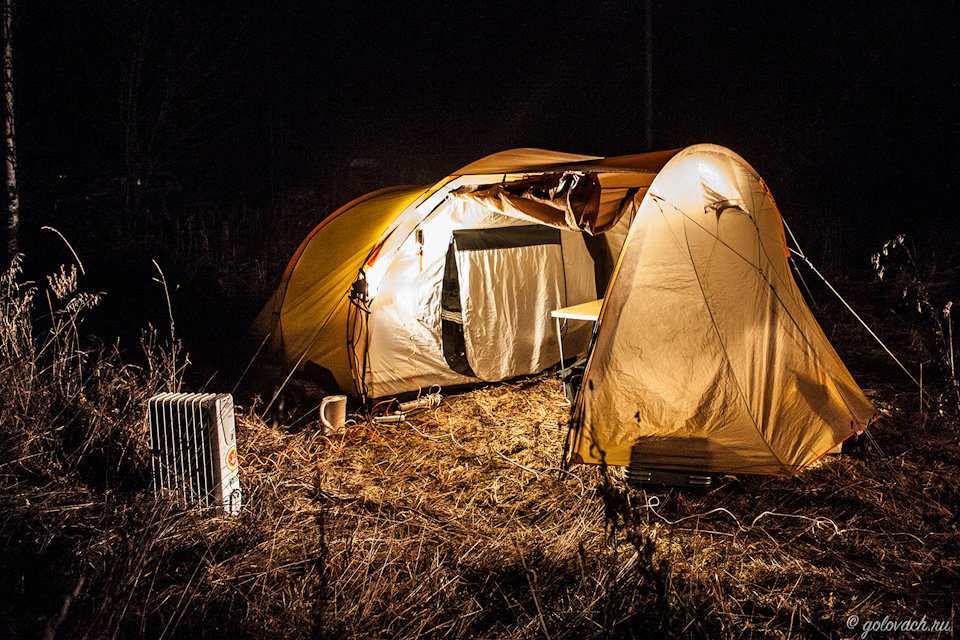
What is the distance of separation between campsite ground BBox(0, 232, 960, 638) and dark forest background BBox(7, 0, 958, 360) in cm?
397

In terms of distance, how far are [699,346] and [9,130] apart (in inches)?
233

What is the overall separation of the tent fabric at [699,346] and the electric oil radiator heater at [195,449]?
5.97 ft

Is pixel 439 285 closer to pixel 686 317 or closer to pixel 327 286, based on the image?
pixel 327 286

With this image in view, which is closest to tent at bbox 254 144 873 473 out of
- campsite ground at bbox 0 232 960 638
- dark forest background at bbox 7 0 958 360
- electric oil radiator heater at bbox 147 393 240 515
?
campsite ground at bbox 0 232 960 638

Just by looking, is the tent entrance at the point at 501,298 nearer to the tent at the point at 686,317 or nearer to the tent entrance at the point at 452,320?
the tent entrance at the point at 452,320

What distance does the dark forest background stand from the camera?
9078 mm

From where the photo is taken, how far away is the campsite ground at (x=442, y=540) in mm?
2295

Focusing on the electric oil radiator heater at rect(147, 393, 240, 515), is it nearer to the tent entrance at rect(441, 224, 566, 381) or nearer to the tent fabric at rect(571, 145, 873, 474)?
the tent fabric at rect(571, 145, 873, 474)

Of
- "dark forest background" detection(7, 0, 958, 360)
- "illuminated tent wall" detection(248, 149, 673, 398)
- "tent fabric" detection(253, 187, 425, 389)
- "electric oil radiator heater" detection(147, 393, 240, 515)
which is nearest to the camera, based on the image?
"electric oil radiator heater" detection(147, 393, 240, 515)

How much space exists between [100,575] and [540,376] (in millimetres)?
3902

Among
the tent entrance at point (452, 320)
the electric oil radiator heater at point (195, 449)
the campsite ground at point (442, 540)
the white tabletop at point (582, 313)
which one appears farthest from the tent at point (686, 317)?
the electric oil radiator heater at point (195, 449)

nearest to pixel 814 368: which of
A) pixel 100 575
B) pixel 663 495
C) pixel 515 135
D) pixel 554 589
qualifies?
pixel 663 495

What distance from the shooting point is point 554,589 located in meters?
2.54

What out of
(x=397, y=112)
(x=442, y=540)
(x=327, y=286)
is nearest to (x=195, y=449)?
(x=442, y=540)
